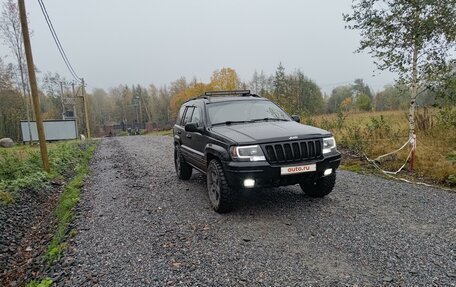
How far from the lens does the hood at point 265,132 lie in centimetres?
434

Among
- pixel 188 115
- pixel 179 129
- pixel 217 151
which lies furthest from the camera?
pixel 179 129

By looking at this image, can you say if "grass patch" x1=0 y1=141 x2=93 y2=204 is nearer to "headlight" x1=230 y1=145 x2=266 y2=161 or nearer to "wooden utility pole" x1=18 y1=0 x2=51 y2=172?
"wooden utility pole" x1=18 y1=0 x2=51 y2=172

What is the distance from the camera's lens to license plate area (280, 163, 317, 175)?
4.24 m

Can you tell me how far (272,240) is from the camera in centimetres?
380

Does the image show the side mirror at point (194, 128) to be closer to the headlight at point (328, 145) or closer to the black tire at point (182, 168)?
the black tire at point (182, 168)

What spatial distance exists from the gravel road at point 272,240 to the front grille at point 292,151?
0.93 metres

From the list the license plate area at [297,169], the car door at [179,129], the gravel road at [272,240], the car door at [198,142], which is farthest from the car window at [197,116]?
the license plate area at [297,169]

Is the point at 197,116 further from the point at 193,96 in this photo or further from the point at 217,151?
the point at 193,96

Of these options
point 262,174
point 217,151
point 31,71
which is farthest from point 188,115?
point 31,71

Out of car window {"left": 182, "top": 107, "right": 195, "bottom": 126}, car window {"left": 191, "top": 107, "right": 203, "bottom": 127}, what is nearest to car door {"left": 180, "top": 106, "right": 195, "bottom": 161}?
car window {"left": 182, "top": 107, "right": 195, "bottom": 126}

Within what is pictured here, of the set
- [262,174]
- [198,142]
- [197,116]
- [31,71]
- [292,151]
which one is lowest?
[262,174]

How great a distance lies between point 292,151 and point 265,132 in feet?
1.69

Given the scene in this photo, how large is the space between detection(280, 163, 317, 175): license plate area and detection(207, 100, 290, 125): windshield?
4.69ft

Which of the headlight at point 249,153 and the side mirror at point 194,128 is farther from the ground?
the side mirror at point 194,128
